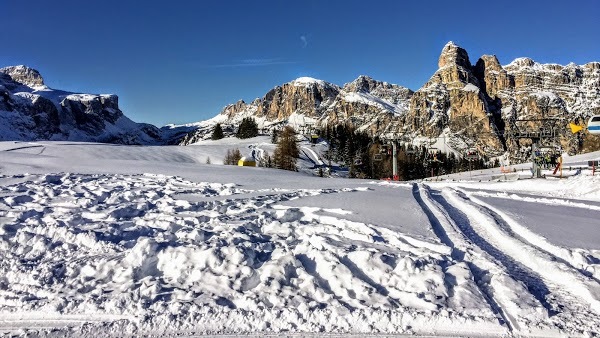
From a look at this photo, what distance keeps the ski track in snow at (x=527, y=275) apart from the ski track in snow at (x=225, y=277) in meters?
0.48

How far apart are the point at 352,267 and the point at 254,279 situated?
1.95 metres

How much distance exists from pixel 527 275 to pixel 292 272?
4.62m

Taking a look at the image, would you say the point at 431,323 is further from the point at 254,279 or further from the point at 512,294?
the point at 254,279

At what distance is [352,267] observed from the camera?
7.70 metres

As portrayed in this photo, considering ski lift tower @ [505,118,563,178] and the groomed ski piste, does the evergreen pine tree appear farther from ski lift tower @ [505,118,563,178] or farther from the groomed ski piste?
the groomed ski piste

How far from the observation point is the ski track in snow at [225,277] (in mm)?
5914

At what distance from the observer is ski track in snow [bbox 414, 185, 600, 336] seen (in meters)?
5.82

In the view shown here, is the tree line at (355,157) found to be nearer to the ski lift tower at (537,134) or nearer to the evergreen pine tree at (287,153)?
the evergreen pine tree at (287,153)

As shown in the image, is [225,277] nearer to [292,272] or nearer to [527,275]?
[292,272]

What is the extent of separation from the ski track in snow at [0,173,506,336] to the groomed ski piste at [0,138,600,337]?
3cm

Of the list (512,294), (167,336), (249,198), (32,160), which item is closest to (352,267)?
(512,294)

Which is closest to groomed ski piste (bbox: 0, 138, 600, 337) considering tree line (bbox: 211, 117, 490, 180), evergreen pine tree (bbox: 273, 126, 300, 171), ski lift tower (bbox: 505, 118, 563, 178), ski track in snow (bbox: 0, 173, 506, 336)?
ski track in snow (bbox: 0, 173, 506, 336)

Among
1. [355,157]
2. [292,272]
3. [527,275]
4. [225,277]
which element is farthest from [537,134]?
[355,157]

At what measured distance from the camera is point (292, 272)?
295 inches
